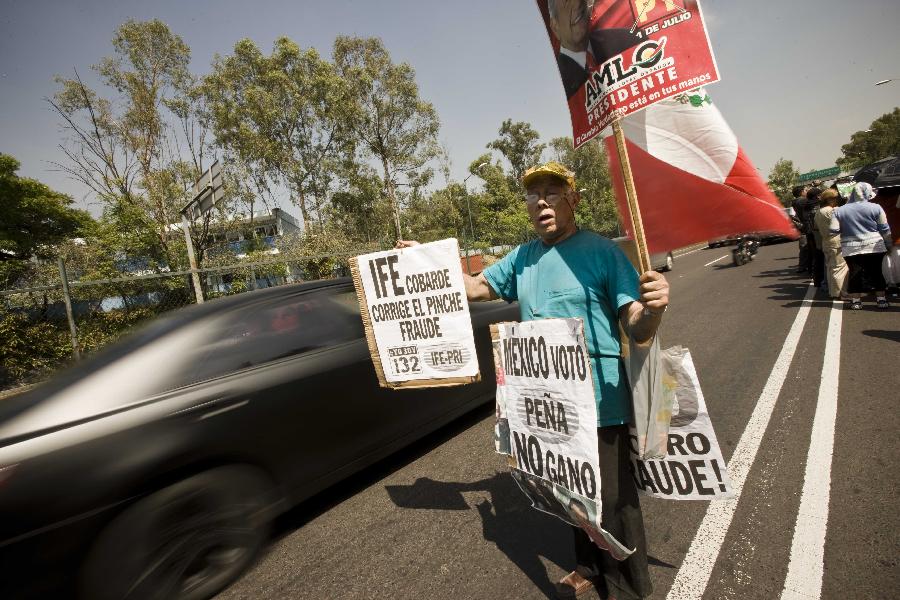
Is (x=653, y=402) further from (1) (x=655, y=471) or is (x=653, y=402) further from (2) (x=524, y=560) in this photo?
(2) (x=524, y=560)

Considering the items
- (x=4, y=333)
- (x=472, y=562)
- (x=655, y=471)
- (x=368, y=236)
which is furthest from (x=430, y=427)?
(x=368, y=236)

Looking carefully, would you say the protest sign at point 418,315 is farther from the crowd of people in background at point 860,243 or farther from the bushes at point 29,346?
the bushes at point 29,346

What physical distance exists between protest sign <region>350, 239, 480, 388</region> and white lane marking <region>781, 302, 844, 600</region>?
5.44ft

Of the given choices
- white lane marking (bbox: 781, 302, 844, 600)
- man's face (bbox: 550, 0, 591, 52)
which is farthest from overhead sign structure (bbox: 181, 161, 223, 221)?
white lane marking (bbox: 781, 302, 844, 600)

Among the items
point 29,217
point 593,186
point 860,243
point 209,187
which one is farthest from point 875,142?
point 29,217

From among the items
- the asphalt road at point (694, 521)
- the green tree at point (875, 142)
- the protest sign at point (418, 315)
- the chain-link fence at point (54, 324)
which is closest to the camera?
the asphalt road at point (694, 521)

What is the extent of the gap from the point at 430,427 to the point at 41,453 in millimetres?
2311

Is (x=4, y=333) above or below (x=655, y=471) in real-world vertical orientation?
above

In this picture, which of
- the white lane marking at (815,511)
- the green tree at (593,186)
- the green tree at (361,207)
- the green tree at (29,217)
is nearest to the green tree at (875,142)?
the green tree at (593,186)

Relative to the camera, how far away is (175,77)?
21828 millimetres

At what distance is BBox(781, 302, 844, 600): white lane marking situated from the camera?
72.9 inches

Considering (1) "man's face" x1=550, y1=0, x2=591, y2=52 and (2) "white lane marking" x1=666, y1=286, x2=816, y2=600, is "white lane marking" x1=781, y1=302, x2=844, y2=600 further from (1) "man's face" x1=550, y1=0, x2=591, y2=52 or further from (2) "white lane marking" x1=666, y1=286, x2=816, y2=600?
(1) "man's face" x1=550, y1=0, x2=591, y2=52

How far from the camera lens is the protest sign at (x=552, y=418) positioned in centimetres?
164

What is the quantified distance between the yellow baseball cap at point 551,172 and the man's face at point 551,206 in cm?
2
